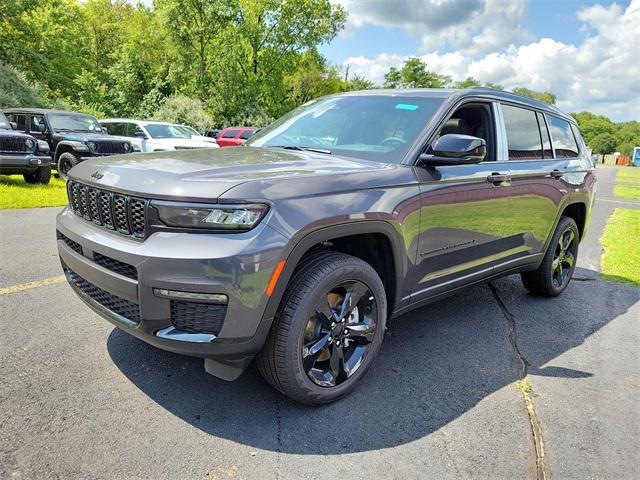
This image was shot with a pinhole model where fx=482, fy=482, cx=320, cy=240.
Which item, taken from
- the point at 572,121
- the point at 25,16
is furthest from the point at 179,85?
the point at 572,121


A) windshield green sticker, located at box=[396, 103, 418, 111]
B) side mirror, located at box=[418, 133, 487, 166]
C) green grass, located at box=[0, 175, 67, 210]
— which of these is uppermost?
windshield green sticker, located at box=[396, 103, 418, 111]

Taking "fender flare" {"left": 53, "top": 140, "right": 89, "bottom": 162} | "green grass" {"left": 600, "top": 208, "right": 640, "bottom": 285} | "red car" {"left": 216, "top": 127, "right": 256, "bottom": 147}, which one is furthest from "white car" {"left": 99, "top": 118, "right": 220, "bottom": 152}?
"green grass" {"left": 600, "top": 208, "right": 640, "bottom": 285}

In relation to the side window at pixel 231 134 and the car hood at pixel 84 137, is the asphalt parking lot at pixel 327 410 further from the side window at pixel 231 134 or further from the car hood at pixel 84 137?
the side window at pixel 231 134

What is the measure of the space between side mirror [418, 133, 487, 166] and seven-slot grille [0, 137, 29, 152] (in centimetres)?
962

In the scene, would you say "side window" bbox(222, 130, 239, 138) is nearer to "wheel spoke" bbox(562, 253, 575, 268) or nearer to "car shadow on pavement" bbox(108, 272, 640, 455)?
"wheel spoke" bbox(562, 253, 575, 268)

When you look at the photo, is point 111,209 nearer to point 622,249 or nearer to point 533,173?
point 533,173

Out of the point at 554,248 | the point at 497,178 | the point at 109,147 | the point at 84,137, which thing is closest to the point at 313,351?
the point at 497,178

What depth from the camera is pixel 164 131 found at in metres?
15.0

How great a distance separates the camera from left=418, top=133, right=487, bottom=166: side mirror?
2877 mm

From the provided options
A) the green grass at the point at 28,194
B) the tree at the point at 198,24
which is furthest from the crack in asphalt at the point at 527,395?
the tree at the point at 198,24

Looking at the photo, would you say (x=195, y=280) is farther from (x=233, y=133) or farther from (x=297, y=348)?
(x=233, y=133)

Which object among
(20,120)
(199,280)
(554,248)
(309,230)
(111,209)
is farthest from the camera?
(20,120)

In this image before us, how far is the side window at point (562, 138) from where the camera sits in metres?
4.63

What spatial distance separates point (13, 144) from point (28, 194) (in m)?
1.40
